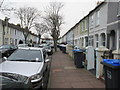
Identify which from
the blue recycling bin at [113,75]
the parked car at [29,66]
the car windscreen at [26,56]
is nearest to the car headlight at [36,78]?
the parked car at [29,66]

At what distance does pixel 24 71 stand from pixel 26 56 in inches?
70.7

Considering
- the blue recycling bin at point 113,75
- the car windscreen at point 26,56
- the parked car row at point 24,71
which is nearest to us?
the parked car row at point 24,71

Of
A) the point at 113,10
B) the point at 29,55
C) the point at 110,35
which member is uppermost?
the point at 113,10

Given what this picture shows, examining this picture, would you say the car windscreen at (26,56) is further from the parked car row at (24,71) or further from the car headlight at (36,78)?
the car headlight at (36,78)

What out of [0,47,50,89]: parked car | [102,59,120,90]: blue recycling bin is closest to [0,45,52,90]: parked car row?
[0,47,50,89]: parked car

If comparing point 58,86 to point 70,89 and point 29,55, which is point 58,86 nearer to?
point 70,89

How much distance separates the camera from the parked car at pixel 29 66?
454 cm

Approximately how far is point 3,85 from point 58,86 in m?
3.00

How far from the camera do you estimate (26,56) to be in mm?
6402

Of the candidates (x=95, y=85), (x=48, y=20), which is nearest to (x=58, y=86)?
(x=95, y=85)

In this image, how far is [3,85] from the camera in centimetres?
320

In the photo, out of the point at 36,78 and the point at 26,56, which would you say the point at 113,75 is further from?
the point at 26,56

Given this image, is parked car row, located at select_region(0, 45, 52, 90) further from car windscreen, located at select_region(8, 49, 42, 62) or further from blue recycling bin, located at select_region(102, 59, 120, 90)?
blue recycling bin, located at select_region(102, 59, 120, 90)

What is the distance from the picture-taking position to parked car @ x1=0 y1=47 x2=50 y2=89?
14.9 feet
